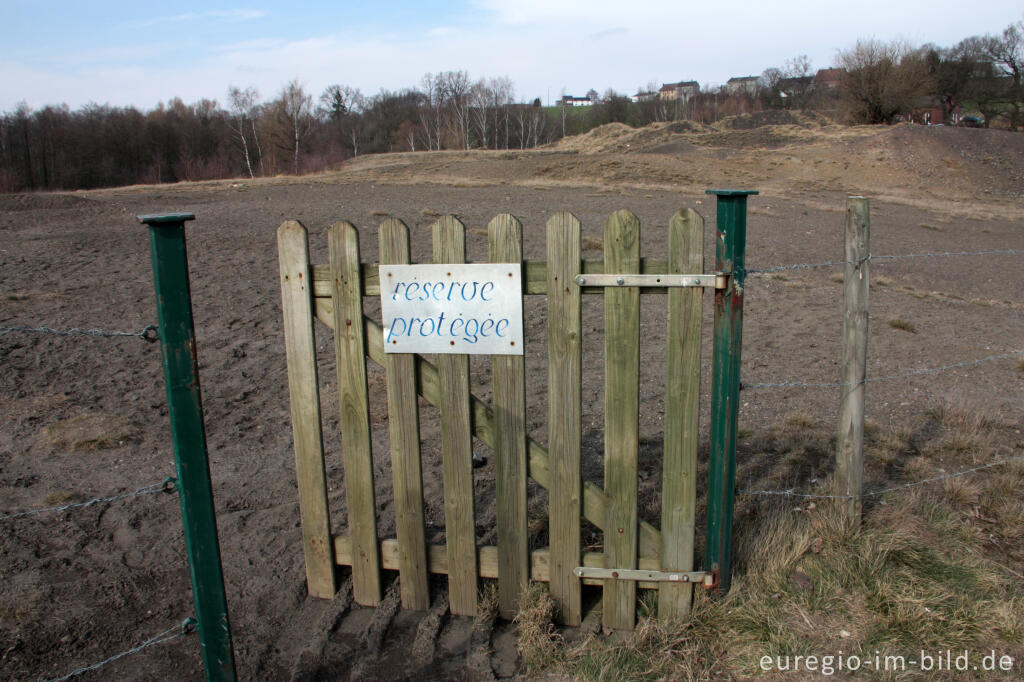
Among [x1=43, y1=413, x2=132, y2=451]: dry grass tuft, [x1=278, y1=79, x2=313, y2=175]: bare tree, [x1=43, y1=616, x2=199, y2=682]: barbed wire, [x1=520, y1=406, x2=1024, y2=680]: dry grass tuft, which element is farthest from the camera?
[x1=278, y1=79, x2=313, y2=175]: bare tree

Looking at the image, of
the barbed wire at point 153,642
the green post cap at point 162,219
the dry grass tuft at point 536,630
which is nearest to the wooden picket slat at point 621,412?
the dry grass tuft at point 536,630

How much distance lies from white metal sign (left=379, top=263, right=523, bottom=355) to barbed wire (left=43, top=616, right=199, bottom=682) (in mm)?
1208

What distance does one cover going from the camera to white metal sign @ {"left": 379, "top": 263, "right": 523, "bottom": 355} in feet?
9.57

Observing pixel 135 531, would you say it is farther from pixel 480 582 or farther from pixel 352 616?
pixel 480 582

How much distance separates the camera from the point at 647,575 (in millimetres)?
3117

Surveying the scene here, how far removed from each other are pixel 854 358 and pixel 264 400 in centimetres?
418

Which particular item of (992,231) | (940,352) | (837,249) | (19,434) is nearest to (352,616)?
(19,434)

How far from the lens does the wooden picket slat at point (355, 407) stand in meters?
3.02

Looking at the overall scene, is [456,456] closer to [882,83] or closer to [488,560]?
[488,560]

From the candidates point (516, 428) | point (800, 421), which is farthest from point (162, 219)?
point (800, 421)

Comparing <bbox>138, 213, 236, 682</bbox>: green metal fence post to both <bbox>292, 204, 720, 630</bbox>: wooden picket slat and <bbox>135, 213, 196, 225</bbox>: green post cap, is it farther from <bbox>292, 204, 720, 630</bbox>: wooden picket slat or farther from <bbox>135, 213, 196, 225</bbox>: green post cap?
<bbox>292, 204, 720, 630</bbox>: wooden picket slat

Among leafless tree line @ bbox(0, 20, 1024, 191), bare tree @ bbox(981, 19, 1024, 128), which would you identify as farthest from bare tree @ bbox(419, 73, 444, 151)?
bare tree @ bbox(981, 19, 1024, 128)

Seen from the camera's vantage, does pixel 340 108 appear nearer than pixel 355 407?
No

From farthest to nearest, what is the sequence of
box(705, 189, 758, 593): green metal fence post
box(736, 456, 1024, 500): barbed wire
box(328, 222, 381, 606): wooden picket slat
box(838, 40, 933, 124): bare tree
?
1. box(838, 40, 933, 124): bare tree
2. box(736, 456, 1024, 500): barbed wire
3. box(328, 222, 381, 606): wooden picket slat
4. box(705, 189, 758, 593): green metal fence post
